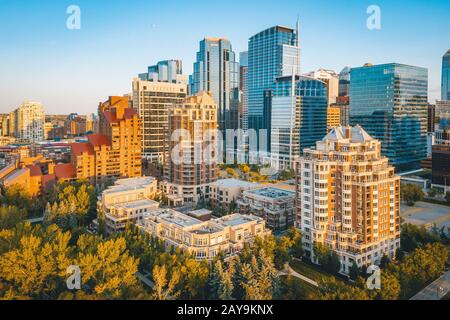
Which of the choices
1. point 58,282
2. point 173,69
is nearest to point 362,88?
point 173,69

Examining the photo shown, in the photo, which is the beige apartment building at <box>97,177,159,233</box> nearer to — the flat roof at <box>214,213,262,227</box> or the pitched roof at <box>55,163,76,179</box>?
the flat roof at <box>214,213,262,227</box>

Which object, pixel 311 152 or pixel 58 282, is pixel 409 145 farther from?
pixel 58 282

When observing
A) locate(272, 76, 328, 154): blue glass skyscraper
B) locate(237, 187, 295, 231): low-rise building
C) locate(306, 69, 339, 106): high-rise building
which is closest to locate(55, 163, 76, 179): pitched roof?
locate(237, 187, 295, 231): low-rise building

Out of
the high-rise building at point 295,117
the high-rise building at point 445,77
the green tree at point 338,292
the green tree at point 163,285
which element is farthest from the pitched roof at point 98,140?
the high-rise building at point 445,77

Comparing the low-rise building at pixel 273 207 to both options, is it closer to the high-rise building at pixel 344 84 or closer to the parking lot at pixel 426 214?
the parking lot at pixel 426 214

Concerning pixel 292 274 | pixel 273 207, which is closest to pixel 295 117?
pixel 273 207

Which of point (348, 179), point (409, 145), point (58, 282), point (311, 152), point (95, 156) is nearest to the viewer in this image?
point (58, 282)
